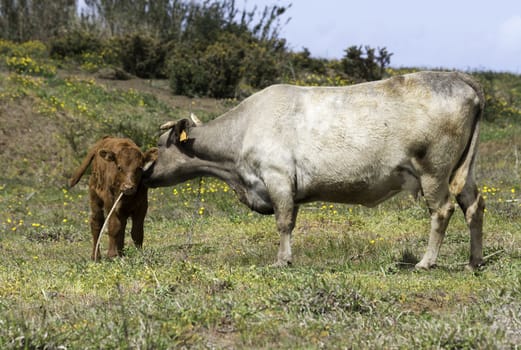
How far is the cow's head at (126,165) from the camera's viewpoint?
8.92 metres

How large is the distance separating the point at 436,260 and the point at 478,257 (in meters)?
0.49

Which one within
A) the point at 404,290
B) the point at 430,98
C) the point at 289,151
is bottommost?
the point at 404,290

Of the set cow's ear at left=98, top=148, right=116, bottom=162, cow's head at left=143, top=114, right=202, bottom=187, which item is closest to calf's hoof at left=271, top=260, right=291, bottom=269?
cow's head at left=143, top=114, right=202, bottom=187

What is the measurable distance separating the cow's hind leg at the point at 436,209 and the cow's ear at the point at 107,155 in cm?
369

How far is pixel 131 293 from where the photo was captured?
6125 millimetres

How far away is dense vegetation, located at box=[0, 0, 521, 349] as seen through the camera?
193 inches

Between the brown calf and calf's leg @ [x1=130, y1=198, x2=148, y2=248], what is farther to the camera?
calf's leg @ [x1=130, y1=198, x2=148, y2=248]

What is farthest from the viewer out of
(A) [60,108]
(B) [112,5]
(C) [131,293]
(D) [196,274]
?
(B) [112,5]

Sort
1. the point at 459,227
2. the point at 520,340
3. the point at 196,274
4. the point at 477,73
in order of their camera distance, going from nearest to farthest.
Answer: the point at 520,340 → the point at 196,274 → the point at 459,227 → the point at 477,73

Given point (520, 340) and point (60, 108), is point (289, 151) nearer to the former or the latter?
point (520, 340)

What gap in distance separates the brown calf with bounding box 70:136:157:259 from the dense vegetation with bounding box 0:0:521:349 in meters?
0.38

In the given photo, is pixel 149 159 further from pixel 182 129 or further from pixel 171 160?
pixel 182 129

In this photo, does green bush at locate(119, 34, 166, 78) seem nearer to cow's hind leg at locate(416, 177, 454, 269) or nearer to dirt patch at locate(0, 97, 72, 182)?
dirt patch at locate(0, 97, 72, 182)

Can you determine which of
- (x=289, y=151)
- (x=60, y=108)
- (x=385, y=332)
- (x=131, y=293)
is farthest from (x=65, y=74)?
(x=385, y=332)
